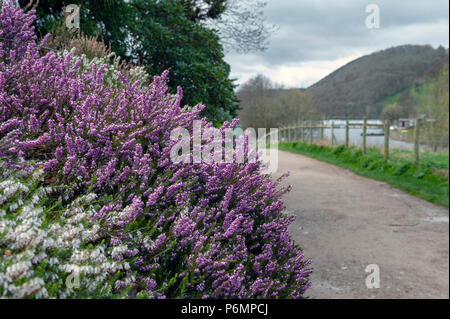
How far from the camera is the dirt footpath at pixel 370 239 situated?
18.2 feet

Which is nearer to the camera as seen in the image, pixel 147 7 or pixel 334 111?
pixel 147 7

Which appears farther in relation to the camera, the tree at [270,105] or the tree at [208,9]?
the tree at [270,105]

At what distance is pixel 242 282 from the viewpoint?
2104 mm

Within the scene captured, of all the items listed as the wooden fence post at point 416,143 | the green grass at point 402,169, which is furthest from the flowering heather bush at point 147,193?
the wooden fence post at point 416,143

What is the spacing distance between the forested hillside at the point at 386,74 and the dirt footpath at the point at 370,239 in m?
48.7

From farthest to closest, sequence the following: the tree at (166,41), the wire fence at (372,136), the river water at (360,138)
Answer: the river water at (360,138)
the wire fence at (372,136)
the tree at (166,41)

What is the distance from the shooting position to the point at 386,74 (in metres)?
79.2

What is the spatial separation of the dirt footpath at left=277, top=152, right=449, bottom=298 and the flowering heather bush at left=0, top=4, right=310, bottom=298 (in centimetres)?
119

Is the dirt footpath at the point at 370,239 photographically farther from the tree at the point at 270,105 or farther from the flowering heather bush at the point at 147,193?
the tree at the point at 270,105

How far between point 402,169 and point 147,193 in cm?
1225

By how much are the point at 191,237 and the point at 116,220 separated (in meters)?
0.41

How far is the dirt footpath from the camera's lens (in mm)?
5559
